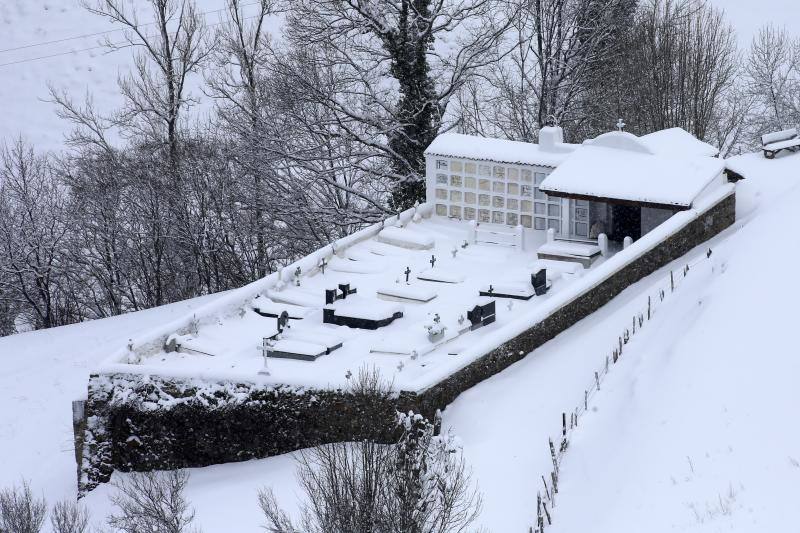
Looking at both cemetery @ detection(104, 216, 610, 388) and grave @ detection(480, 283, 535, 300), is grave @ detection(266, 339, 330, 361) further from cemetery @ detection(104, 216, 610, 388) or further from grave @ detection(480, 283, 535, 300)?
grave @ detection(480, 283, 535, 300)

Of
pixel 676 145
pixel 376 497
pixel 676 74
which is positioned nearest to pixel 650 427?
pixel 376 497

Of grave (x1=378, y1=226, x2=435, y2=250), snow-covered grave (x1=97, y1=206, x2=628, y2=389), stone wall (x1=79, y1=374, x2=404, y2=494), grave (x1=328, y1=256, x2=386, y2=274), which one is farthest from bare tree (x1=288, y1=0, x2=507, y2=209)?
stone wall (x1=79, y1=374, x2=404, y2=494)

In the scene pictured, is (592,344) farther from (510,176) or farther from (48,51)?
(48,51)

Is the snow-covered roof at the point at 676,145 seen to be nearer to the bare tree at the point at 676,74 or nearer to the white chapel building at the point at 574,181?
the white chapel building at the point at 574,181

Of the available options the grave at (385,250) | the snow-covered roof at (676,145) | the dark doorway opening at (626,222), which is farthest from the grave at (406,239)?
the snow-covered roof at (676,145)

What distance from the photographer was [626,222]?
28859 millimetres

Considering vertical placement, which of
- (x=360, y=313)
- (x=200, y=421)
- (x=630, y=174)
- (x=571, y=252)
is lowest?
(x=200, y=421)

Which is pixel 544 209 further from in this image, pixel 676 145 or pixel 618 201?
pixel 676 145

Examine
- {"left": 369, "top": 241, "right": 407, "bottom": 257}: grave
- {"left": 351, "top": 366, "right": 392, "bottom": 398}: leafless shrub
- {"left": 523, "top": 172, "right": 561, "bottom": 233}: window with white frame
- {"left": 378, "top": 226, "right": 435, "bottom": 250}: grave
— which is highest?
{"left": 523, "top": 172, "right": 561, "bottom": 233}: window with white frame

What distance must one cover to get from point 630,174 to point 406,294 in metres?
6.78

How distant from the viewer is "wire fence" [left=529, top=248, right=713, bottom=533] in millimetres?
17516

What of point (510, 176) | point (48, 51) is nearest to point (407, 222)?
point (510, 176)

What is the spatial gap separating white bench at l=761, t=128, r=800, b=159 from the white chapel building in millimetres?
3991

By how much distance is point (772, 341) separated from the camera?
1895cm
